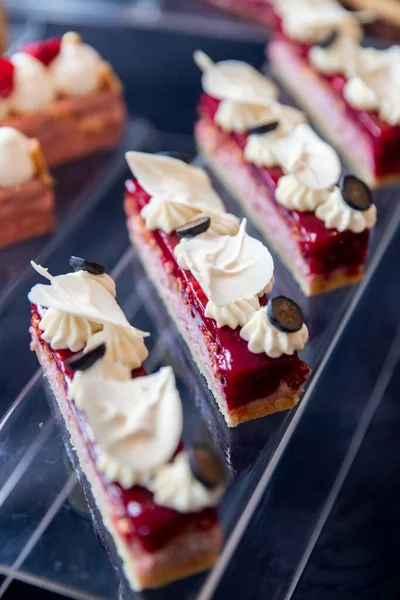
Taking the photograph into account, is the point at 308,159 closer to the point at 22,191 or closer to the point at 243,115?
the point at 243,115

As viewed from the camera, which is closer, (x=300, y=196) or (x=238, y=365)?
(x=238, y=365)

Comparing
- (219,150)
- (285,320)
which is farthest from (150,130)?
(285,320)

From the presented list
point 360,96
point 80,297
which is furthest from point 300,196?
point 80,297

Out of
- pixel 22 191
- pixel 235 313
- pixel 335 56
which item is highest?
pixel 335 56

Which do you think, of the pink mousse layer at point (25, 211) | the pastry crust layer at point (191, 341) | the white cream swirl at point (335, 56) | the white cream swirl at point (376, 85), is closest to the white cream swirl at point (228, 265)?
the pastry crust layer at point (191, 341)

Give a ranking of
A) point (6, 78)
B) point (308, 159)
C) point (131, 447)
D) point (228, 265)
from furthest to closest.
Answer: point (6, 78) < point (308, 159) < point (228, 265) < point (131, 447)

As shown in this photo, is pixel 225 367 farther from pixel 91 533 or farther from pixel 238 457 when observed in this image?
pixel 91 533

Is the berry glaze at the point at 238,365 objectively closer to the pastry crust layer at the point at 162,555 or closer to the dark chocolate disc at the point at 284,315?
the dark chocolate disc at the point at 284,315
